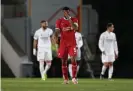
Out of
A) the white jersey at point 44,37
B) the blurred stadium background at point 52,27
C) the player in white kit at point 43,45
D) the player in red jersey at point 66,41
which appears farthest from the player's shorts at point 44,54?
the player in red jersey at point 66,41

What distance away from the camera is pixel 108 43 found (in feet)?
89.9

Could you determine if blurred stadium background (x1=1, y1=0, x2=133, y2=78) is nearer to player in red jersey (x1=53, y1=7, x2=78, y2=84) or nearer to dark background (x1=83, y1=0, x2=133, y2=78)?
dark background (x1=83, y1=0, x2=133, y2=78)

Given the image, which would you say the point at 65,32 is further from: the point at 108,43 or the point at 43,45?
the point at 108,43

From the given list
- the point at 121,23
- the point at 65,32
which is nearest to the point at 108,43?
the point at 121,23

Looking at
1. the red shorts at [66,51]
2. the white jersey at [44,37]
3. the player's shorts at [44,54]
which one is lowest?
the player's shorts at [44,54]

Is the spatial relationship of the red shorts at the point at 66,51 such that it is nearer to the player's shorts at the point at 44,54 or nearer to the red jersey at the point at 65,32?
the red jersey at the point at 65,32

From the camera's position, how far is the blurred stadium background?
30.6 m

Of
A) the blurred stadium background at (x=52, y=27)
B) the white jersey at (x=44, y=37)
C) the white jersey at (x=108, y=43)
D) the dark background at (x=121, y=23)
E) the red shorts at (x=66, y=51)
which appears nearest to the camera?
the red shorts at (x=66, y=51)

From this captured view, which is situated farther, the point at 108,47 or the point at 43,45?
A: the point at 108,47

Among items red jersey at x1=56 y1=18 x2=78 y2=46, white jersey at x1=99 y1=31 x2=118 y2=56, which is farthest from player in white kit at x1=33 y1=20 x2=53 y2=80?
red jersey at x1=56 y1=18 x2=78 y2=46

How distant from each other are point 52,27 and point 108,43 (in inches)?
156

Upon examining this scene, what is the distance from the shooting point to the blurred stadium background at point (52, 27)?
100ft

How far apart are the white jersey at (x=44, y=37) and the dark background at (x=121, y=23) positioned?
15.0 ft

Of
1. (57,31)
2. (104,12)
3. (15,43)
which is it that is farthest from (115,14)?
(57,31)
